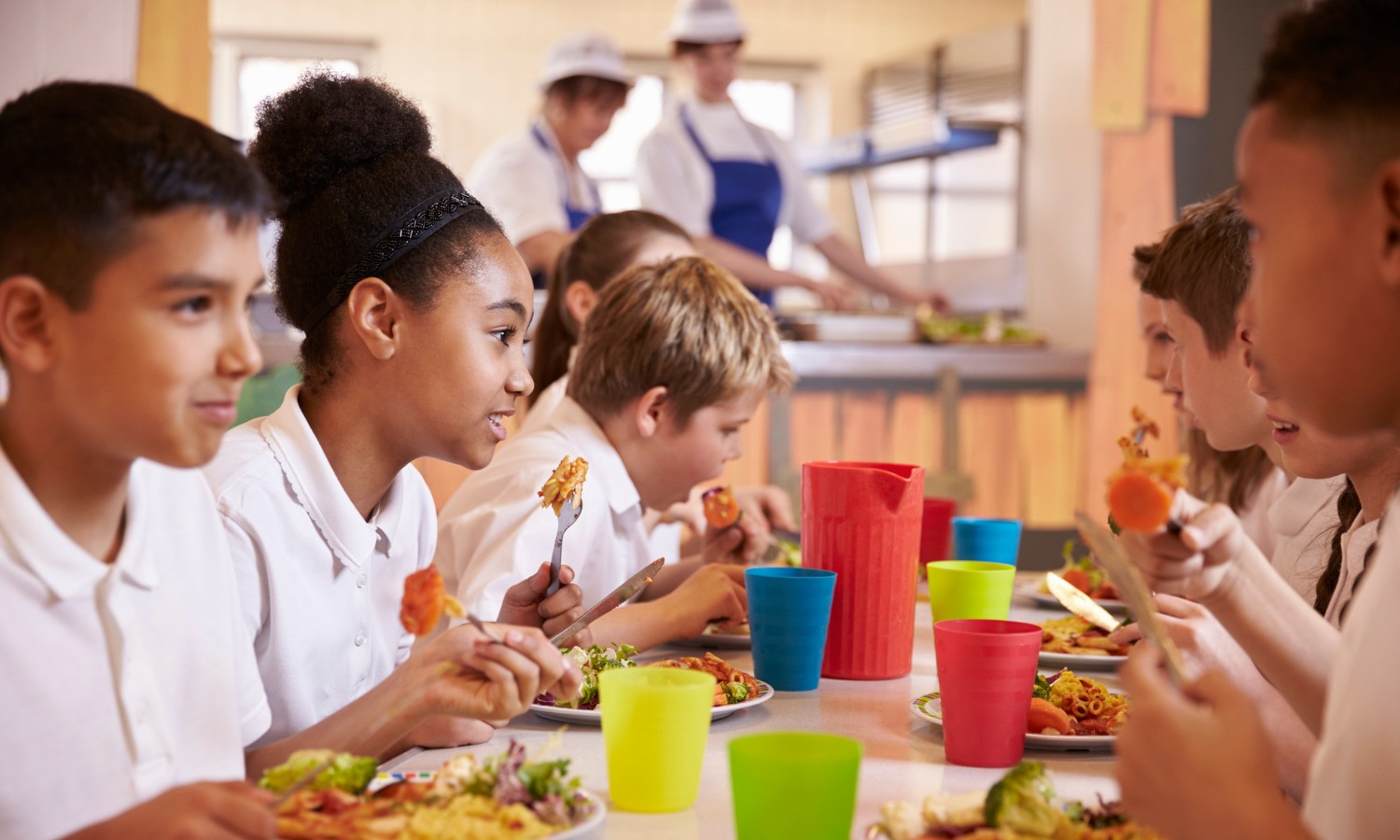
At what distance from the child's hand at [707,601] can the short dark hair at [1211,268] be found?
0.83 metres

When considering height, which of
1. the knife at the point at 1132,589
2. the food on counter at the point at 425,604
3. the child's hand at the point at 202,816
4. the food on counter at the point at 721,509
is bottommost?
the child's hand at the point at 202,816

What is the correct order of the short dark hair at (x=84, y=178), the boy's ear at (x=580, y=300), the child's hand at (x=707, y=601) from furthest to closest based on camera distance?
1. the boy's ear at (x=580, y=300)
2. the child's hand at (x=707, y=601)
3. the short dark hair at (x=84, y=178)

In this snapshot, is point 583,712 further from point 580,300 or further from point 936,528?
point 580,300

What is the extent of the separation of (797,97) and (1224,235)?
23.0ft

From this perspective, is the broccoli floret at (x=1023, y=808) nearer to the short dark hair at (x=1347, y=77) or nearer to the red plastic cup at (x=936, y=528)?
the short dark hair at (x=1347, y=77)

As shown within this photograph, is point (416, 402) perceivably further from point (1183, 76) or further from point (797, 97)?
point (797, 97)

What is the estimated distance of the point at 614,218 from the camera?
287 cm

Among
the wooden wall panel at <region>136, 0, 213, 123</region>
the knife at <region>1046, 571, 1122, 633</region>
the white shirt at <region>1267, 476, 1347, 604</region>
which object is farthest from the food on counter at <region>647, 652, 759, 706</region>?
the wooden wall panel at <region>136, 0, 213, 123</region>

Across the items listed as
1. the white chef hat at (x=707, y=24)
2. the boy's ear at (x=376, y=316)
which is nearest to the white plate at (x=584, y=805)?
the boy's ear at (x=376, y=316)

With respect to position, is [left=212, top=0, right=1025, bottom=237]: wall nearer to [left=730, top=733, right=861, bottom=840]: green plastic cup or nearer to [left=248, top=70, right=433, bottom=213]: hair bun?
[left=248, top=70, right=433, bottom=213]: hair bun

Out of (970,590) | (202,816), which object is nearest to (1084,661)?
(970,590)

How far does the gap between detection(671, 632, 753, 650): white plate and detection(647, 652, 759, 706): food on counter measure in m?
0.29

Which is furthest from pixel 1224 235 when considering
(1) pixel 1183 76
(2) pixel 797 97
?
(2) pixel 797 97

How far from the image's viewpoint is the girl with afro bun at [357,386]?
153 cm
